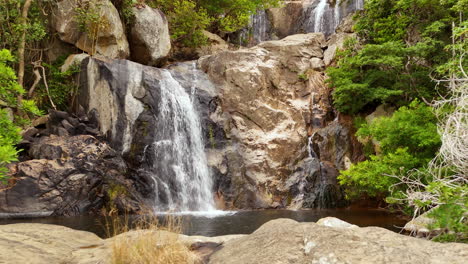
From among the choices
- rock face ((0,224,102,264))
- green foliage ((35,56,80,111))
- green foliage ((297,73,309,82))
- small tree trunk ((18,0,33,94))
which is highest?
small tree trunk ((18,0,33,94))

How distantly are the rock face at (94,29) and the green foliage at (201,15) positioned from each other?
12.9 feet

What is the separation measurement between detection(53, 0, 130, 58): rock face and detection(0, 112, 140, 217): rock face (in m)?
4.24

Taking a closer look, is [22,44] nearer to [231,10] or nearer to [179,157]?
[179,157]

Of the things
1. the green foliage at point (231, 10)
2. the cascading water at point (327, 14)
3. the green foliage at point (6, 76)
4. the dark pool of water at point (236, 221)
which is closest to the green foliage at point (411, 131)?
the dark pool of water at point (236, 221)

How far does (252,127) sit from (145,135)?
451 cm

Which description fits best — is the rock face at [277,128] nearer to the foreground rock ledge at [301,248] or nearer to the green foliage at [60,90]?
the green foliage at [60,90]

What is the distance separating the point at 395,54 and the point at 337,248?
432 inches

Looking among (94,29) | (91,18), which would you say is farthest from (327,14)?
(91,18)

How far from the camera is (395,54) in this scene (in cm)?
1254

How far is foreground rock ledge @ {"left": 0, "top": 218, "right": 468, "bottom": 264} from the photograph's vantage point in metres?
3.13

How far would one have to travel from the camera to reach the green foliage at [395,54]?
12.3 m

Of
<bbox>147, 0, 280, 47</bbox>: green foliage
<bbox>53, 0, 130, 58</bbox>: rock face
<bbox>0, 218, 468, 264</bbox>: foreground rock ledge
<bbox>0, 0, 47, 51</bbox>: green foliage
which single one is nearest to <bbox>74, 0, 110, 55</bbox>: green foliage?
<bbox>53, 0, 130, 58</bbox>: rock face

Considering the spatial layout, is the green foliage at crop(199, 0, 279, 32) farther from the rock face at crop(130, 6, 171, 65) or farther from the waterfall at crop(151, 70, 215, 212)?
the waterfall at crop(151, 70, 215, 212)

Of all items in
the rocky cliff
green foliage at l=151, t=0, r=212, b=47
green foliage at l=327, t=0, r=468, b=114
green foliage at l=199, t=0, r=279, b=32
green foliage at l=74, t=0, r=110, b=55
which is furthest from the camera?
green foliage at l=199, t=0, r=279, b=32
